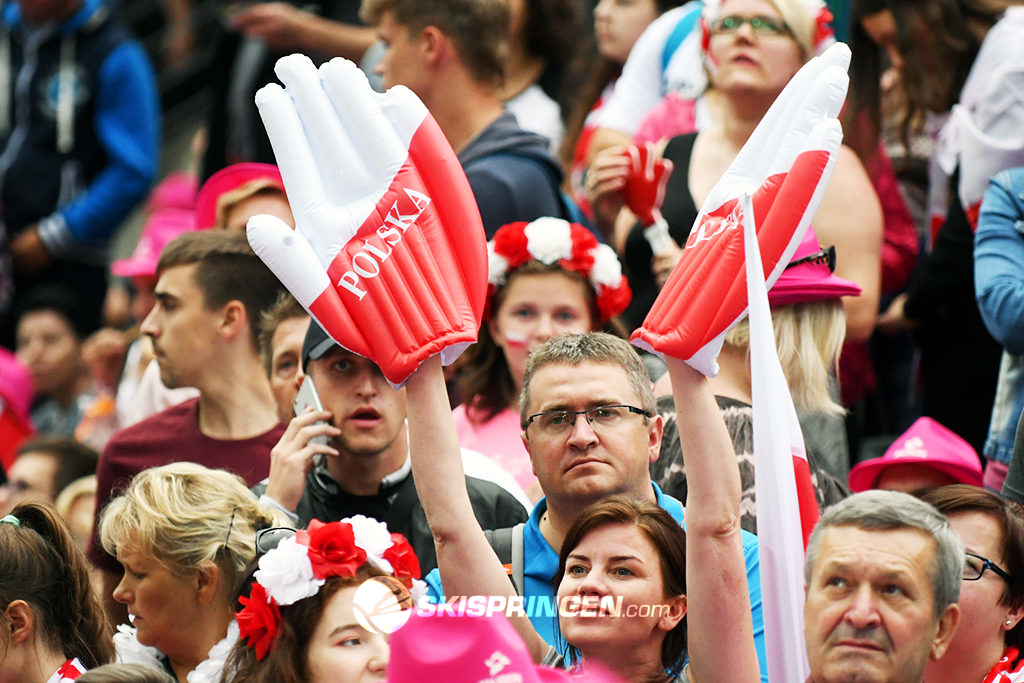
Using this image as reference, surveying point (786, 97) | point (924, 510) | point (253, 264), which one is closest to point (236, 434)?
point (253, 264)

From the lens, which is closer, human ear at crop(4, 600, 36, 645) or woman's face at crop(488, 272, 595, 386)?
human ear at crop(4, 600, 36, 645)

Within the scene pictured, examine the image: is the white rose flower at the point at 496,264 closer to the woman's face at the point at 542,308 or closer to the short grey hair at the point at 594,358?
the woman's face at the point at 542,308

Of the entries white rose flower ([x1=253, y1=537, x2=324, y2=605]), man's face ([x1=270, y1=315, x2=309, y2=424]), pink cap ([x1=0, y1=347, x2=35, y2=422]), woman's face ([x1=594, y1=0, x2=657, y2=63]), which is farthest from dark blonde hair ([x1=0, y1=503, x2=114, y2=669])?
woman's face ([x1=594, y1=0, x2=657, y2=63])

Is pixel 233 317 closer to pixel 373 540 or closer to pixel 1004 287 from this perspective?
pixel 373 540

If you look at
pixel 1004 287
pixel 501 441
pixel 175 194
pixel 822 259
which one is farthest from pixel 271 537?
pixel 175 194

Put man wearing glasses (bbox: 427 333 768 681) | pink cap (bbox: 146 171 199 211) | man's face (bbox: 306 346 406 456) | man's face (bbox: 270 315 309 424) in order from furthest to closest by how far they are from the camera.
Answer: pink cap (bbox: 146 171 199 211), man's face (bbox: 270 315 309 424), man's face (bbox: 306 346 406 456), man wearing glasses (bbox: 427 333 768 681)

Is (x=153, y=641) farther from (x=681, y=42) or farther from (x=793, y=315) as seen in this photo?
(x=681, y=42)

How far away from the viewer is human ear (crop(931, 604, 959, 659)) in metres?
2.98

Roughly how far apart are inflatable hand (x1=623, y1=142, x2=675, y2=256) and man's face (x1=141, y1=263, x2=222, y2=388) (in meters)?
1.51

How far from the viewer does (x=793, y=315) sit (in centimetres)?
479

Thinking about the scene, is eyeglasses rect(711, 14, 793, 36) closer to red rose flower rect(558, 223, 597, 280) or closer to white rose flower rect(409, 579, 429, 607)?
red rose flower rect(558, 223, 597, 280)

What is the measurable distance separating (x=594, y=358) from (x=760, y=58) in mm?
1876

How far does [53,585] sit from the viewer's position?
4129mm

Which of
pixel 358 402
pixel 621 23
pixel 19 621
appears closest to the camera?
pixel 19 621
